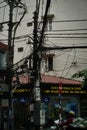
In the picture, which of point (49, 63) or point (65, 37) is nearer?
point (65, 37)

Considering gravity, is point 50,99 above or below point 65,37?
below

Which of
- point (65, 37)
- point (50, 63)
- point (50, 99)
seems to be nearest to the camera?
point (50, 99)

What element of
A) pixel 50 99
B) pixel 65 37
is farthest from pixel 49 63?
pixel 50 99

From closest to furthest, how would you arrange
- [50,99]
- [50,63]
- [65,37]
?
[50,99] → [65,37] → [50,63]

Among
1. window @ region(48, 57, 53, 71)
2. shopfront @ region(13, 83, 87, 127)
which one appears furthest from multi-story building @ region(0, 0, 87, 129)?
shopfront @ region(13, 83, 87, 127)

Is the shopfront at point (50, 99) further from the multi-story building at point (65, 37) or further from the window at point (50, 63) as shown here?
the window at point (50, 63)

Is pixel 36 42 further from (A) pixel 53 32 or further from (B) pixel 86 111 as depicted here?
(A) pixel 53 32

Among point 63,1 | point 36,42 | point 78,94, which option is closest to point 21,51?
point 63,1

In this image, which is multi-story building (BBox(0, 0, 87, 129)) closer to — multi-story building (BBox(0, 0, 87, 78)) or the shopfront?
multi-story building (BBox(0, 0, 87, 78))

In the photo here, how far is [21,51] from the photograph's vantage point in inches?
1465

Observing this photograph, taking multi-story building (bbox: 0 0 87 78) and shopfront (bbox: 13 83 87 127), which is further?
multi-story building (bbox: 0 0 87 78)

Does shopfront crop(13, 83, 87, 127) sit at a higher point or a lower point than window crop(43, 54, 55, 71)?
lower

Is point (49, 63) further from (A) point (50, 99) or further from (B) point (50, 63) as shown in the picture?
(A) point (50, 99)

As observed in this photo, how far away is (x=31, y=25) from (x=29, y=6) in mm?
1826
